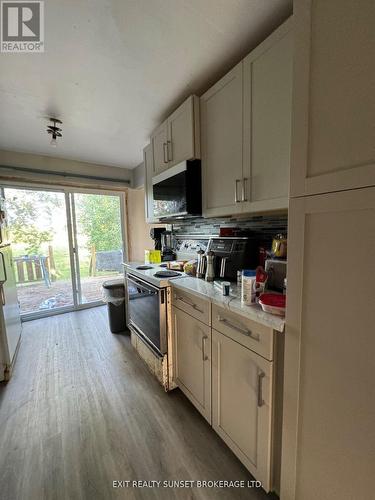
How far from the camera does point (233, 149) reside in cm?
131

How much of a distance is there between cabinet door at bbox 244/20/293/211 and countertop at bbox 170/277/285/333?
532 millimetres

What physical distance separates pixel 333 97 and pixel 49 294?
13.0 ft

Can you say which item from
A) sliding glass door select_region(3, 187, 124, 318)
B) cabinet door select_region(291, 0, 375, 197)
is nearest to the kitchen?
cabinet door select_region(291, 0, 375, 197)

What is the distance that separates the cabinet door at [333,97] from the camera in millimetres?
576

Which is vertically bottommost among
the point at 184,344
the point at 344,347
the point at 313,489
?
the point at 313,489

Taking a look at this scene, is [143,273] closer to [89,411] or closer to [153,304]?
[153,304]

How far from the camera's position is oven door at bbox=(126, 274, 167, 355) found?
1.59m

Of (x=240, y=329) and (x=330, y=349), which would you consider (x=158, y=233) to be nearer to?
(x=240, y=329)

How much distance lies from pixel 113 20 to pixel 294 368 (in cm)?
182

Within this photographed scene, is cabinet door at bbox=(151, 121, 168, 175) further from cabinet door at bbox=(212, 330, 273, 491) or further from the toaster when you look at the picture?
cabinet door at bbox=(212, 330, 273, 491)

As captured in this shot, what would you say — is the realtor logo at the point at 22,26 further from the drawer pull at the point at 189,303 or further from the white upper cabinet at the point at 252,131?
the drawer pull at the point at 189,303

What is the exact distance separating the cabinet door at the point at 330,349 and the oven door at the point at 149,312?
962mm

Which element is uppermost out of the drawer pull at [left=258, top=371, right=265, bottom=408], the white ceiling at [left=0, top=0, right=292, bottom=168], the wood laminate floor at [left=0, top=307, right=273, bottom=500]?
the white ceiling at [left=0, top=0, right=292, bottom=168]

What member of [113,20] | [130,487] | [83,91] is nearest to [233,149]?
[113,20]
